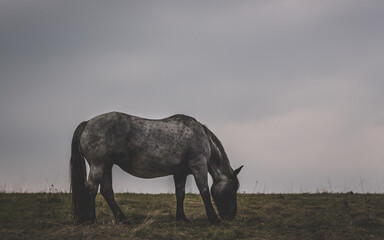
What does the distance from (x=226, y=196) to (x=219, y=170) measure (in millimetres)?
698

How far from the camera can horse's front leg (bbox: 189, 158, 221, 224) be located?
923cm

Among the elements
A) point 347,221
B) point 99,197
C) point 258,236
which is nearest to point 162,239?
point 258,236

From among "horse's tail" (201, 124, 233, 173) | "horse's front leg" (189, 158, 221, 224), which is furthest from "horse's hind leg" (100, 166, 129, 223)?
"horse's tail" (201, 124, 233, 173)

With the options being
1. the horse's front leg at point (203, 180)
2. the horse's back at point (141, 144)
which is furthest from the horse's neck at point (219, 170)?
the horse's front leg at point (203, 180)

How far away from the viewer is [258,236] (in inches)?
314

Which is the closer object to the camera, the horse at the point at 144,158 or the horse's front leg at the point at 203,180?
the horse at the point at 144,158

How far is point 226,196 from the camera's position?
9695 mm

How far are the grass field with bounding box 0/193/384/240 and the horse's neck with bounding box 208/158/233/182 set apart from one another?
3.66ft

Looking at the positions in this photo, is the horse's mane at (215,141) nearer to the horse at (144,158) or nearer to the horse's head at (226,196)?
the horse at (144,158)

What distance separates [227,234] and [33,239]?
3827mm

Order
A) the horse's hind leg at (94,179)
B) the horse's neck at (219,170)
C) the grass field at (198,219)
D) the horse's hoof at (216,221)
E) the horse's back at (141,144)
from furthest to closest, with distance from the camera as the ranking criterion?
the horse's neck at (219,170) → the horse's hoof at (216,221) → the horse's back at (141,144) → the horse's hind leg at (94,179) → the grass field at (198,219)

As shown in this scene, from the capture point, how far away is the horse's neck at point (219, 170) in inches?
391

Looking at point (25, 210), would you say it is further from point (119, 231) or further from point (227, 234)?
point (227, 234)

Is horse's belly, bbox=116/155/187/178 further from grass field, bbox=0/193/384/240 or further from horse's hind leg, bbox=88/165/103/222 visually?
grass field, bbox=0/193/384/240
